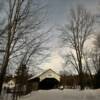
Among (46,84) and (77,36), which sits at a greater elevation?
(77,36)

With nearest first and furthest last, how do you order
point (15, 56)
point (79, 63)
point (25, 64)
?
point (15, 56) → point (25, 64) → point (79, 63)

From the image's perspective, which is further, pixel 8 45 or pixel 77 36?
pixel 77 36

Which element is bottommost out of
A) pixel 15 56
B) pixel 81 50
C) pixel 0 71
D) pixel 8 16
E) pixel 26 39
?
pixel 0 71

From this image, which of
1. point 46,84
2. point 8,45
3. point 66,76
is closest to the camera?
point 8,45

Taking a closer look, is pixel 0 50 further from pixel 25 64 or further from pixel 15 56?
pixel 25 64

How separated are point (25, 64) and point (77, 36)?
810 inches

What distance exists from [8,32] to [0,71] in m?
2.86

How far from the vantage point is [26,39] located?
17328 mm

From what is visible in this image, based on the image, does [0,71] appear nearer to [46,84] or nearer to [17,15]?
[17,15]

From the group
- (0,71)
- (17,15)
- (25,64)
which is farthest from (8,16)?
(25,64)

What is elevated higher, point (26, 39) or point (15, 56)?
point (26, 39)

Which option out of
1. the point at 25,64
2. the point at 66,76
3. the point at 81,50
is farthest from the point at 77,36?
the point at 66,76

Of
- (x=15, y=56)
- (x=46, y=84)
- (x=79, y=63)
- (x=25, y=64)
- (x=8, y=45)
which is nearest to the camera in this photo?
(x=8, y=45)

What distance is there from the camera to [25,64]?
76.1 feet
